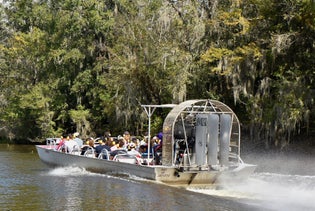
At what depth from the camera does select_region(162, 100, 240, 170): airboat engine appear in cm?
1816

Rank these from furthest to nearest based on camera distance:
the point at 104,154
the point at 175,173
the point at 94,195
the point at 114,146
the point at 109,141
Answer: the point at 109,141, the point at 114,146, the point at 104,154, the point at 175,173, the point at 94,195

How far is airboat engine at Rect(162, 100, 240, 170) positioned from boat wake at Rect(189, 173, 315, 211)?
942 mm

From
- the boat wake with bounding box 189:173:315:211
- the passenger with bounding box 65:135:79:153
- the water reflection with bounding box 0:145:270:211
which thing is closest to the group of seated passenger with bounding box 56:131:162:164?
the passenger with bounding box 65:135:79:153

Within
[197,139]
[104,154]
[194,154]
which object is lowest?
[104,154]

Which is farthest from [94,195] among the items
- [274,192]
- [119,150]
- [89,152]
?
Answer: [89,152]

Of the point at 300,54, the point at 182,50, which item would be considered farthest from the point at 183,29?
the point at 300,54

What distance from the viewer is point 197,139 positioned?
18125 mm

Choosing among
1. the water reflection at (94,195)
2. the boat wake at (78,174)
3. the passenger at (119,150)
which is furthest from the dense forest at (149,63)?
the water reflection at (94,195)

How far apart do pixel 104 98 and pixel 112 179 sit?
63.5 ft

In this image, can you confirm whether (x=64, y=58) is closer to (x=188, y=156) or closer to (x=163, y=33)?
(x=163, y=33)

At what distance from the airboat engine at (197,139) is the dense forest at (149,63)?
25.1 feet

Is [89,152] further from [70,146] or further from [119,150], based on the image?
[119,150]

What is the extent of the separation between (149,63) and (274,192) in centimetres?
1691

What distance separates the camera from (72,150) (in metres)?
24.8
